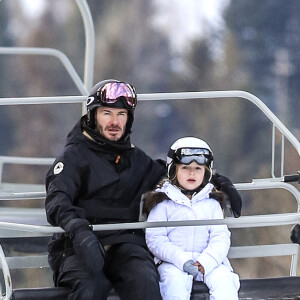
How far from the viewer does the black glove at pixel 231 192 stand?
166 inches

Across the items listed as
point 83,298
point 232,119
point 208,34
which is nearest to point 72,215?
point 83,298

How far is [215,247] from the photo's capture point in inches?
160

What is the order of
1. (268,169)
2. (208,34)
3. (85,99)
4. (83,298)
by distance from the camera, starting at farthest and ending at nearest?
1. (208,34)
2. (268,169)
3. (85,99)
4. (83,298)

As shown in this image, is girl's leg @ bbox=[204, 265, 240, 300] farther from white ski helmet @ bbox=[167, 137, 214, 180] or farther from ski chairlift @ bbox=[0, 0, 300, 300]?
white ski helmet @ bbox=[167, 137, 214, 180]

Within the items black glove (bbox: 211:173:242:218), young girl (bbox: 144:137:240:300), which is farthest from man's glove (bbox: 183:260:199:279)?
black glove (bbox: 211:173:242:218)

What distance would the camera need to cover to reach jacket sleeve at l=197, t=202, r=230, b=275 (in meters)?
4.02

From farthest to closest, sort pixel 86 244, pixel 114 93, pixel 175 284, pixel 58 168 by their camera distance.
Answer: pixel 114 93 < pixel 58 168 < pixel 175 284 < pixel 86 244

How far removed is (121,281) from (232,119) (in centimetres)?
2012

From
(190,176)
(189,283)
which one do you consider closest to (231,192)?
(190,176)

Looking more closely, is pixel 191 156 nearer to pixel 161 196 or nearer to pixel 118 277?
pixel 161 196

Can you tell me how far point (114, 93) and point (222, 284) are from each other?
2.48ft

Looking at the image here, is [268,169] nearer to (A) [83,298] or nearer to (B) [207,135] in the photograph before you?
(B) [207,135]

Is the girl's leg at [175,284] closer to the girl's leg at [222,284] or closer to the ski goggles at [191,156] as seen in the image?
the girl's leg at [222,284]

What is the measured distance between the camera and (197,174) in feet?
13.6
